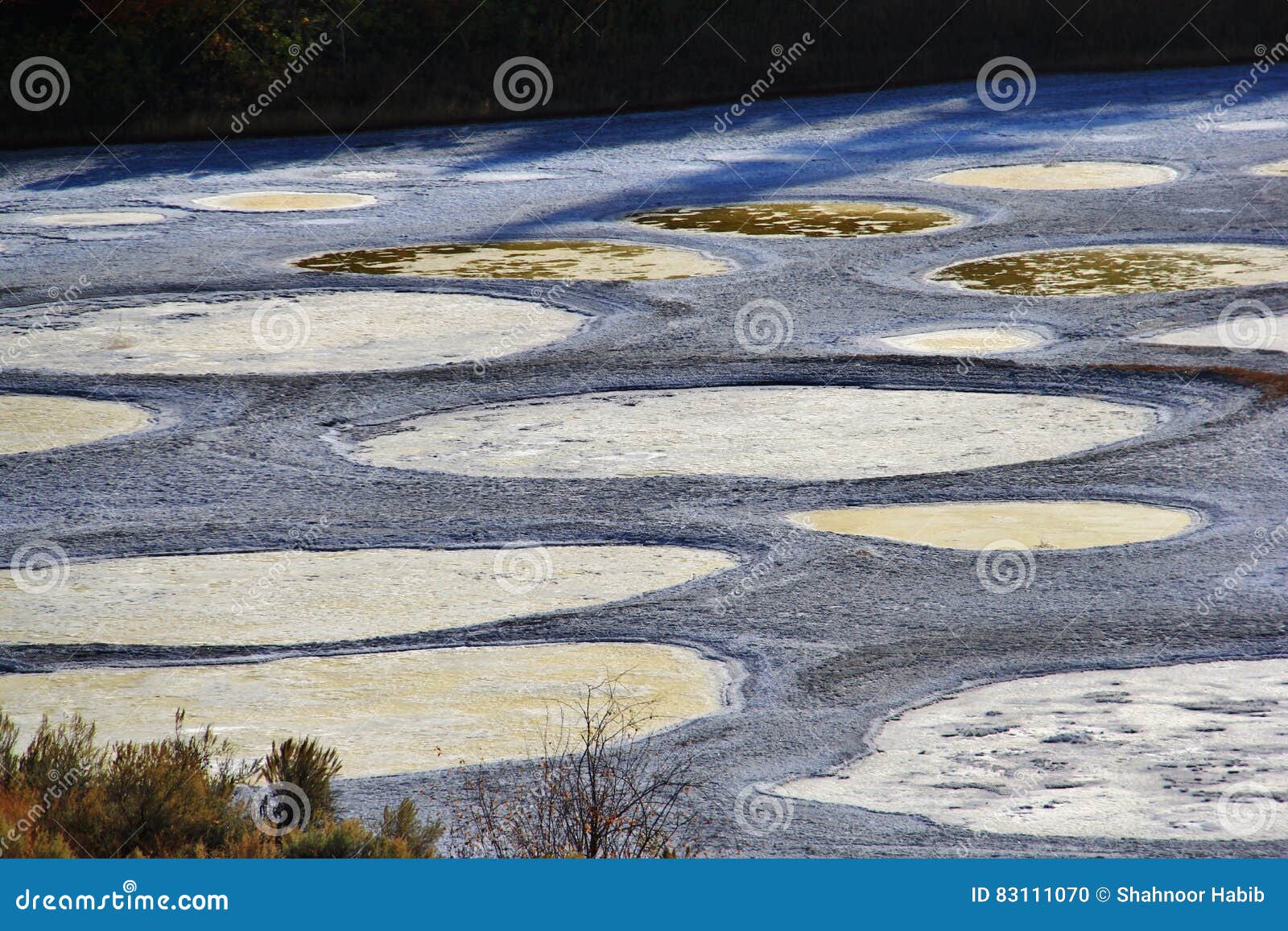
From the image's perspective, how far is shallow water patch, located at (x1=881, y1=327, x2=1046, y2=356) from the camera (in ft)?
41.9

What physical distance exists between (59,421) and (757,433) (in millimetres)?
4276

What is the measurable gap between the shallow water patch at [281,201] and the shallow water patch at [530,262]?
105 inches

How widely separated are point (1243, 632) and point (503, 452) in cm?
450

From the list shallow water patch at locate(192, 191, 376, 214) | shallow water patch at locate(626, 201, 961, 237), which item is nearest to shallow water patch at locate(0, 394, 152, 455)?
shallow water patch at locate(626, 201, 961, 237)

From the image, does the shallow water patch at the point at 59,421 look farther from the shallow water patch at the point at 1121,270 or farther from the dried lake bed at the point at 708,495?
the shallow water patch at the point at 1121,270

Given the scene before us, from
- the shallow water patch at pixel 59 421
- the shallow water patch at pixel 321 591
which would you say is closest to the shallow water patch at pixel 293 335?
the shallow water patch at pixel 59 421

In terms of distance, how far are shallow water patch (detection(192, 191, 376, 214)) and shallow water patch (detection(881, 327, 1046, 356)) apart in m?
8.36

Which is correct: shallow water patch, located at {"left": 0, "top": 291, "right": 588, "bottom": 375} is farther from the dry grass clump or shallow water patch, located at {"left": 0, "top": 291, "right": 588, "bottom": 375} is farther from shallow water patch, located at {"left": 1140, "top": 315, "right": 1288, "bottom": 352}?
the dry grass clump

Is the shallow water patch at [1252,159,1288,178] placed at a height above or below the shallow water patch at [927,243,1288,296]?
above

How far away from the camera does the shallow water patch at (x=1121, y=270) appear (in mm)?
14734

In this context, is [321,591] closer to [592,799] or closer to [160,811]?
[592,799]

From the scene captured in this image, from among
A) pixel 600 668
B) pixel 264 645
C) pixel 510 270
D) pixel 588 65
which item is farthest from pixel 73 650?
pixel 588 65

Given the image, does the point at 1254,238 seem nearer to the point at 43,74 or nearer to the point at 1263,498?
the point at 1263,498

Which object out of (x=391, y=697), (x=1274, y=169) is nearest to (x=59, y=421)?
(x=391, y=697)
